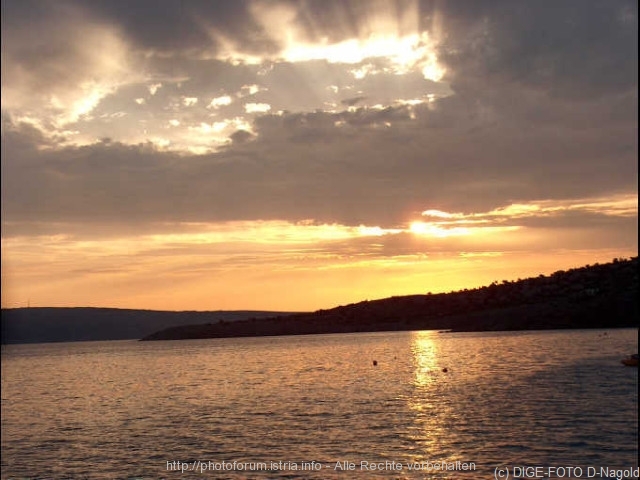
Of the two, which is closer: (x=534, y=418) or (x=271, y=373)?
(x=534, y=418)

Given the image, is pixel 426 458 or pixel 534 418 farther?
pixel 534 418

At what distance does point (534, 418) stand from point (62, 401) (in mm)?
57984

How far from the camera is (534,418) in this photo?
1886 inches

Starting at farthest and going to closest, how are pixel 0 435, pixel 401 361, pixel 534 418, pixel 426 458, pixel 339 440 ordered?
pixel 401 361 → pixel 0 435 → pixel 534 418 → pixel 339 440 → pixel 426 458

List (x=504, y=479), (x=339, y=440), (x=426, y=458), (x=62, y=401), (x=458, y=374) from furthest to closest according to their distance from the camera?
(x=458, y=374) → (x=62, y=401) → (x=339, y=440) → (x=426, y=458) → (x=504, y=479)

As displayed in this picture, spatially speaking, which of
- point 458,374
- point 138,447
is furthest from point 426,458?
point 458,374

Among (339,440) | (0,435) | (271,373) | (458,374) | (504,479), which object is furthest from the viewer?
(271,373)

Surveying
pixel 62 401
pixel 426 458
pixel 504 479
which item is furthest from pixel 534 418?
pixel 62 401

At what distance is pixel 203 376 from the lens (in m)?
109

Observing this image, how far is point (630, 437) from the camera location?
129 ft

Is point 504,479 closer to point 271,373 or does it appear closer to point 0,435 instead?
point 0,435

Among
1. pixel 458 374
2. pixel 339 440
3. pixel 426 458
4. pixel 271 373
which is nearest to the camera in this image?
pixel 426 458

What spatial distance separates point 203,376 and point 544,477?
274ft

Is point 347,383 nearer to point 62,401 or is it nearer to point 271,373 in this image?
point 271,373
